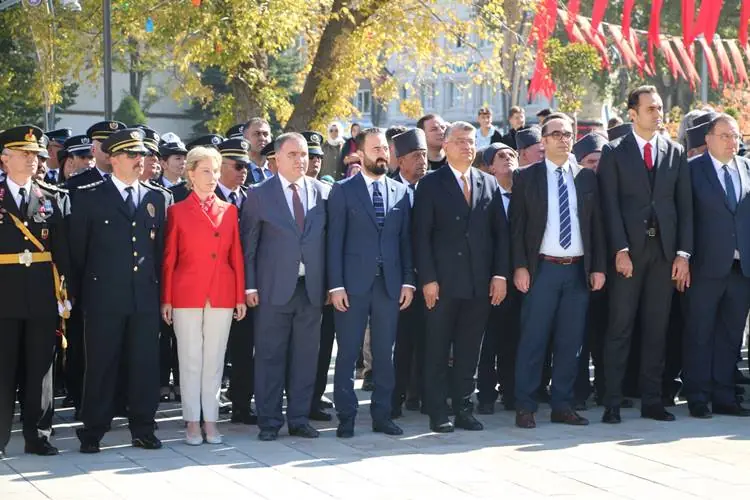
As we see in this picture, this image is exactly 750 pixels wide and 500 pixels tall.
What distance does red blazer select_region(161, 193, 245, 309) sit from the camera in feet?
30.9

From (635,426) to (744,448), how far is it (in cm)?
113

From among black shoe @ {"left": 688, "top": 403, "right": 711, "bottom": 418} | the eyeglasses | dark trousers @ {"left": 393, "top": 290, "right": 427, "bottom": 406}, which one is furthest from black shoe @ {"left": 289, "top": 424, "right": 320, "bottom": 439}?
black shoe @ {"left": 688, "top": 403, "right": 711, "bottom": 418}

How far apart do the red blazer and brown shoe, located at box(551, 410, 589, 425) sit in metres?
2.71

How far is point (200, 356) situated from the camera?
31.2 feet

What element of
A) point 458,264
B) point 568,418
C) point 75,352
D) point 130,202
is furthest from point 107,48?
point 568,418

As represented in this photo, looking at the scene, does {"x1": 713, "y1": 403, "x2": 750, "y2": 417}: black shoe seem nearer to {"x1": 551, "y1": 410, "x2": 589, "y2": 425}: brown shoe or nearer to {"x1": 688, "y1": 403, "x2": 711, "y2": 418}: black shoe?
{"x1": 688, "y1": 403, "x2": 711, "y2": 418}: black shoe

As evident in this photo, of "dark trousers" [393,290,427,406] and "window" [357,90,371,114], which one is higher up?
"window" [357,90,371,114]

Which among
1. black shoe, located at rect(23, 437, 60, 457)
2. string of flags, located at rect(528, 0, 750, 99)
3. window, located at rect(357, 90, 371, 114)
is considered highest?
window, located at rect(357, 90, 371, 114)

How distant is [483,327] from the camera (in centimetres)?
1020

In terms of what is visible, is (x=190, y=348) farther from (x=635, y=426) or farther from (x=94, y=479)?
(x=635, y=426)

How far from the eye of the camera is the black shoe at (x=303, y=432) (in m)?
9.73

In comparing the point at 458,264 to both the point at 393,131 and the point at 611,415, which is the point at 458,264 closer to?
the point at 611,415

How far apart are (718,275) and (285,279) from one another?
3.59 metres

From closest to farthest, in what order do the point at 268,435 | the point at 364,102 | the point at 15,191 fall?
the point at 15,191 < the point at 268,435 < the point at 364,102
